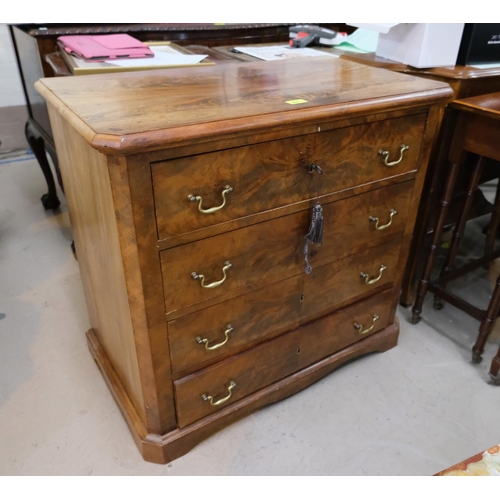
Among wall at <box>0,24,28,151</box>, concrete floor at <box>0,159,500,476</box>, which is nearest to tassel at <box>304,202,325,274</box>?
concrete floor at <box>0,159,500,476</box>

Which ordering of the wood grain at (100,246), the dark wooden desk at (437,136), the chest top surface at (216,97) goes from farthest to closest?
1. the dark wooden desk at (437,136)
2. the wood grain at (100,246)
3. the chest top surface at (216,97)

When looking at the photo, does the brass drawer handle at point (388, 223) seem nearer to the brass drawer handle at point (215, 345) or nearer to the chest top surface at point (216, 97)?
the chest top surface at point (216, 97)

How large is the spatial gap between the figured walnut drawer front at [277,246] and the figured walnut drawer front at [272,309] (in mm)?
38

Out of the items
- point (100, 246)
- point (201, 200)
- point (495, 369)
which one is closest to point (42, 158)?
point (100, 246)

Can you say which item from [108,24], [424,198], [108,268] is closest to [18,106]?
[108,24]

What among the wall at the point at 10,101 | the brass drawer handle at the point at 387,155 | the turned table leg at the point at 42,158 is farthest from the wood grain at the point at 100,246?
the wall at the point at 10,101

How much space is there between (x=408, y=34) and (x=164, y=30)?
94 cm

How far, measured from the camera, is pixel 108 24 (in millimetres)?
1794

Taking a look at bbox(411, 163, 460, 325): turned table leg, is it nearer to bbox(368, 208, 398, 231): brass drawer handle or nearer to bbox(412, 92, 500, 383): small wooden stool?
bbox(412, 92, 500, 383): small wooden stool

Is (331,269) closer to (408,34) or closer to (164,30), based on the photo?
(408,34)

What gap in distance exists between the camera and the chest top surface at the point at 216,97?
0.83 meters

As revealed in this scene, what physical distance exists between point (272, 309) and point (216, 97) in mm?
543

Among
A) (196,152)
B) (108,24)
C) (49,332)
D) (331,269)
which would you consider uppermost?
(108,24)

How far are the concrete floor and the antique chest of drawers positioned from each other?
0.23 feet
